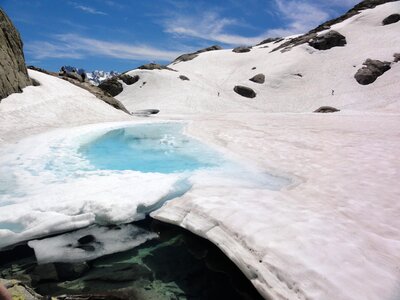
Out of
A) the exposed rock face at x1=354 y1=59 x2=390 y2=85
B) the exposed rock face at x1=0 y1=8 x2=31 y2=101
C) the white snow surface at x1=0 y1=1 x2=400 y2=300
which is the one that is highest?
the exposed rock face at x1=354 y1=59 x2=390 y2=85

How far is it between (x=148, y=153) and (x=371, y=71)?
45125 mm

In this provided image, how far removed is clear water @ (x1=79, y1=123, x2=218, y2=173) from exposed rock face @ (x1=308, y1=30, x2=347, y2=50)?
55957 millimetres

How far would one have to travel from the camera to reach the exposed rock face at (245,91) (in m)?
→ 53.3

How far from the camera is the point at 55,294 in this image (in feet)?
16.0

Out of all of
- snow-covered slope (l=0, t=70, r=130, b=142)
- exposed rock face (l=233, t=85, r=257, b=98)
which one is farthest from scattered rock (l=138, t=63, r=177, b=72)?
snow-covered slope (l=0, t=70, r=130, b=142)

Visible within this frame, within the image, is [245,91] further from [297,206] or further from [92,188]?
[297,206]

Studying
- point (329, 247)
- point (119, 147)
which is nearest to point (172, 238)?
point (329, 247)

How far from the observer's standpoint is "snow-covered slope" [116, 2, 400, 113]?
44.3 meters

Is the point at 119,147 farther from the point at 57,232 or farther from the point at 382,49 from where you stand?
the point at 382,49

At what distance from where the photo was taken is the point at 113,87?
2165 inches

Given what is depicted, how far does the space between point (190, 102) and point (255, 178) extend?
37.8 metres

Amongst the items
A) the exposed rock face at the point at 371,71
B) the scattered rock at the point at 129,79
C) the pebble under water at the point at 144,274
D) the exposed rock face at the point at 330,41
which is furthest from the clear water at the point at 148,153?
the exposed rock face at the point at 330,41

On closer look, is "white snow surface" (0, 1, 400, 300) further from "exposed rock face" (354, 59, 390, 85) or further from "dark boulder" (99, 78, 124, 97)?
"exposed rock face" (354, 59, 390, 85)

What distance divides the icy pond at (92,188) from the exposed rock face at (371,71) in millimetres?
41841
